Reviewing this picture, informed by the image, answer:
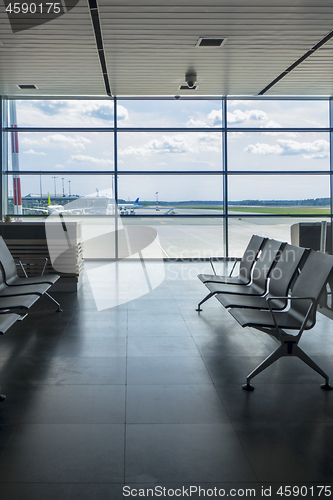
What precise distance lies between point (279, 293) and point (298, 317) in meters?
0.44

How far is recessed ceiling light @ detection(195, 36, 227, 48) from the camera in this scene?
199 inches

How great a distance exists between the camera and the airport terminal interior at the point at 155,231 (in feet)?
6.36

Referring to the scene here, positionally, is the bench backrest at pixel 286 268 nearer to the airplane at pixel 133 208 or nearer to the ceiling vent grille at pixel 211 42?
the ceiling vent grille at pixel 211 42

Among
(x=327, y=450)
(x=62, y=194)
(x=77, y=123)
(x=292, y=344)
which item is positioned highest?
(x=77, y=123)

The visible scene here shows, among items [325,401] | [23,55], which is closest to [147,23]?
[23,55]

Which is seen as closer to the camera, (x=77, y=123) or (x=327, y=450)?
(x=327, y=450)

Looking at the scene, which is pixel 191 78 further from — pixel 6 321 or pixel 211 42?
pixel 6 321

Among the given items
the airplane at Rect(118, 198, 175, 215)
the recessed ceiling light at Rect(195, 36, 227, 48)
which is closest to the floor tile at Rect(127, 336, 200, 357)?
the recessed ceiling light at Rect(195, 36, 227, 48)

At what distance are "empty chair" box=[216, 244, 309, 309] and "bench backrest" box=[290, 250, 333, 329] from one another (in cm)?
11

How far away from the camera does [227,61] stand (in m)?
5.95

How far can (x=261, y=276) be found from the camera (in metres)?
3.89

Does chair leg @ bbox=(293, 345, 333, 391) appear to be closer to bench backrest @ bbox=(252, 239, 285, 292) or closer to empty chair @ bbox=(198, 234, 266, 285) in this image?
bench backrest @ bbox=(252, 239, 285, 292)

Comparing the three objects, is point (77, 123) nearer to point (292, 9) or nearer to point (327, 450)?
point (292, 9)

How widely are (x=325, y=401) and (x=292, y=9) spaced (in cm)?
392
